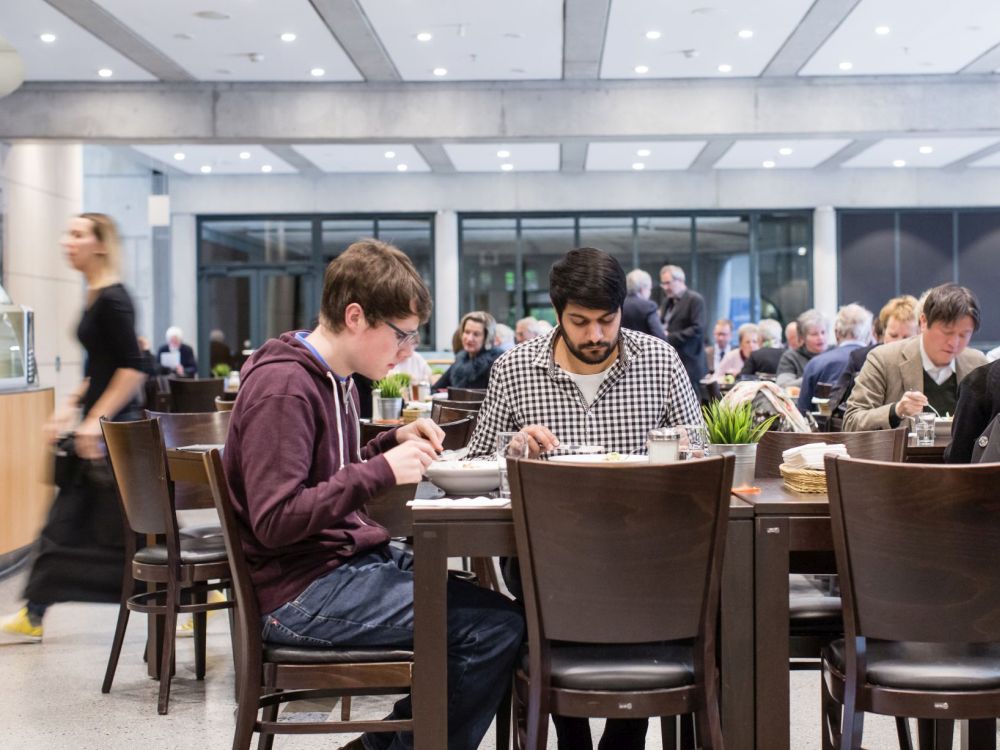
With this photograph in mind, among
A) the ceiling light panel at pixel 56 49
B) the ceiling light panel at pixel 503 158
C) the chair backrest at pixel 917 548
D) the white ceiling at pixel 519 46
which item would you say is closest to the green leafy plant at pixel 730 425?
the chair backrest at pixel 917 548

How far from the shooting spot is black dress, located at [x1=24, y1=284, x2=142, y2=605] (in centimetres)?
397

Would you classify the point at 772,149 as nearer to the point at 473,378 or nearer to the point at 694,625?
the point at 473,378

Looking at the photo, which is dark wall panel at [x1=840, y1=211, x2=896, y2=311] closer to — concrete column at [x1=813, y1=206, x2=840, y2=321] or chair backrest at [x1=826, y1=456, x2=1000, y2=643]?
concrete column at [x1=813, y1=206, x2=840, y2=321]

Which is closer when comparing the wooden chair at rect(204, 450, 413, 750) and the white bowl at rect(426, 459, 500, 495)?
the wooden chair at rect(204, 450, 413, 750)

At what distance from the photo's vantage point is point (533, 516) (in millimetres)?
1849

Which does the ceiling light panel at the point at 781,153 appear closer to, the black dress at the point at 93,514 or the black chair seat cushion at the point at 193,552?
the black dress at the point at 93,514

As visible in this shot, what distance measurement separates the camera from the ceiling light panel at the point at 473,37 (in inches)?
328

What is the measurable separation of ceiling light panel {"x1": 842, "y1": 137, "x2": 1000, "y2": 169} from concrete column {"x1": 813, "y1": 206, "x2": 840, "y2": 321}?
840 mm

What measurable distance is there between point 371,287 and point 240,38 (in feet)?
25.1

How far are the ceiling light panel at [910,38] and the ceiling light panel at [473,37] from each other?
6.12ft

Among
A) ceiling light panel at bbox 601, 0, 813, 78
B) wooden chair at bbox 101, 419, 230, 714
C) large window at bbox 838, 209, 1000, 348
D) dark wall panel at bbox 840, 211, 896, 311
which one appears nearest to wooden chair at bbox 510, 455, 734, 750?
wooden chair at bbox 101, 419, 230, 714

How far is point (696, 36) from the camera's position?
9086mm

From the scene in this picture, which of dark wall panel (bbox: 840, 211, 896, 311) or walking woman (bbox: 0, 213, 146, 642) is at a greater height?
dark wall panel (bbox: 840, 211, 896, 311)

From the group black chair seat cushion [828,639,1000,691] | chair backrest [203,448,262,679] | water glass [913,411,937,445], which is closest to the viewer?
black chair seat cushion [828,639,1000,691]
